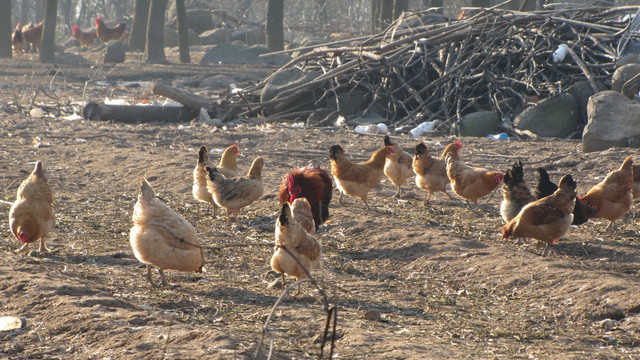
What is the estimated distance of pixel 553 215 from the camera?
6074 mm

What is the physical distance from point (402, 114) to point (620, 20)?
5164 millimetres

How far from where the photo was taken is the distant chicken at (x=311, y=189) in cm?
648

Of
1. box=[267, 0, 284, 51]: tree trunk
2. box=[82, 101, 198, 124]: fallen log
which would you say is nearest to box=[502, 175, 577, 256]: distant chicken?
box=[82, 101, 198, 124]: fallen log

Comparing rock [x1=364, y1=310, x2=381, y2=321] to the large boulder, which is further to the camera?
the large boulder

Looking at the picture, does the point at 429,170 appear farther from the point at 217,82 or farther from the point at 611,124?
the point at 217,82

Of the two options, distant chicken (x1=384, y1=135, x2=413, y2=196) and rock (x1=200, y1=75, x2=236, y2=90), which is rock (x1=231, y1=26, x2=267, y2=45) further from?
distant chicken (x1=384, y1=135, x2=413, y2=196)

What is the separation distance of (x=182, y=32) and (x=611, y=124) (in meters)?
17.0

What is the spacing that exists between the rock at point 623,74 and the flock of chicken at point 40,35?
23.2 metres

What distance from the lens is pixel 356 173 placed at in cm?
761

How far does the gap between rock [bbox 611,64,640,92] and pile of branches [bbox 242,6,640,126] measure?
0.62 metres

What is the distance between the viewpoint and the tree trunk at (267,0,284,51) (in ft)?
79.4

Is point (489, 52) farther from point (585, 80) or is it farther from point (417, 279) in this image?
point (417, 279)

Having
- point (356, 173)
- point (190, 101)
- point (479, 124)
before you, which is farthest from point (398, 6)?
point (356, 173)

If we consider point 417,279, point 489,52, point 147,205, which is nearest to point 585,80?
point 489,52
